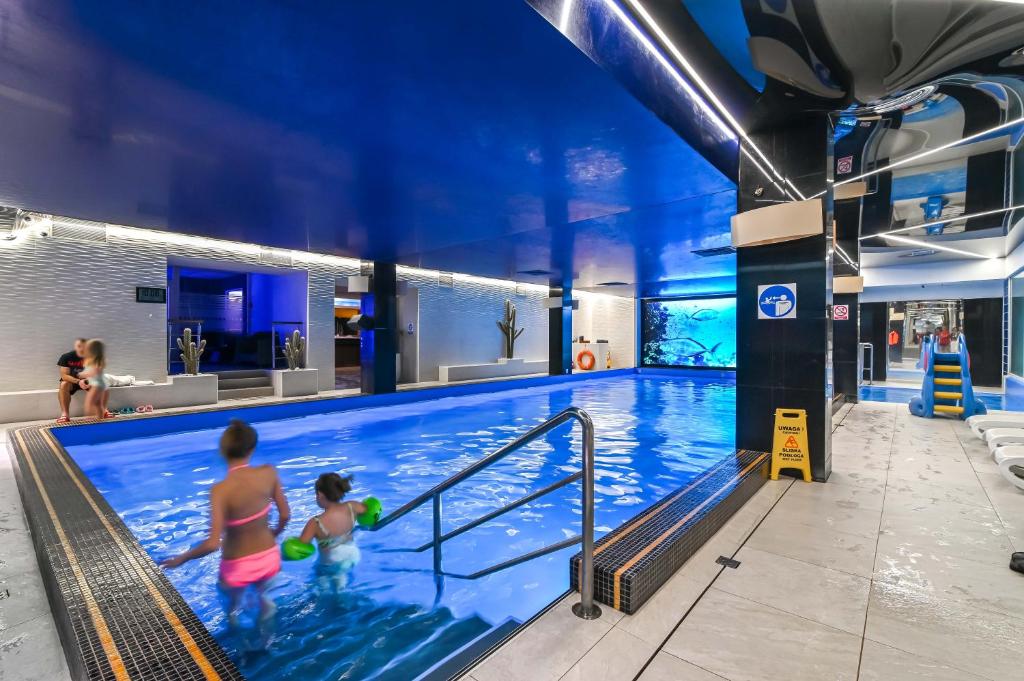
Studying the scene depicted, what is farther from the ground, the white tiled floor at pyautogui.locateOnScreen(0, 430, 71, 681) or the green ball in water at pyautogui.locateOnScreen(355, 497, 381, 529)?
the green ball in water at pyautogui.locateOnScreen(355, 497, 381, 529)

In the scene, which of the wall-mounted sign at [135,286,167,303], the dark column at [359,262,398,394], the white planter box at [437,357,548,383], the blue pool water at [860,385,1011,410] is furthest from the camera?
the white planter box at [437,357,548,383]

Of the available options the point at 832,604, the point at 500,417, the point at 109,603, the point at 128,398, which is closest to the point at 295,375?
the point at 128,398

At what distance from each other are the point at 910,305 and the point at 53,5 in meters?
18.6

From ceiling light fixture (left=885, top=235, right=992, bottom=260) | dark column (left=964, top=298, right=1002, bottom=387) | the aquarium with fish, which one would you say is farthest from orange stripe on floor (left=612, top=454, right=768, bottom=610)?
the aquarium with fish

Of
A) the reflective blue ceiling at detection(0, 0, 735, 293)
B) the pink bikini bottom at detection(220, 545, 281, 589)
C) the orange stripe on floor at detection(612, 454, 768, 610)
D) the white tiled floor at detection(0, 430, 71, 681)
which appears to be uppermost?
the reflective blue ceiling at detection(0, 0, 735, 293)

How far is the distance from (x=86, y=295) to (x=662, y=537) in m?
9.43

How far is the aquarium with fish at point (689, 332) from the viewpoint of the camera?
17.4 m

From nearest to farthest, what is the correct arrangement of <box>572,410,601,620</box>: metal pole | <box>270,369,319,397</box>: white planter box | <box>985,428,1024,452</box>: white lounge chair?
1. <box>572,410,601,620</box>: metal pole
2. <box>985,428,1024,452</box>: white lounge chair
3. <box>270,369,319,397</box>: white planter box

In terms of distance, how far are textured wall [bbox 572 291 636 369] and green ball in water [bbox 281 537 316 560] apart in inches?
661

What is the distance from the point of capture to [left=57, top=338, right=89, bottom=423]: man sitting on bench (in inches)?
267

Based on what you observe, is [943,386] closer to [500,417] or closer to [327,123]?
[500,417]

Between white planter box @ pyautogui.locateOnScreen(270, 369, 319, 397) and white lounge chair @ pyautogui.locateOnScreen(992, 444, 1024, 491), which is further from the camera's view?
white planter box @ pyautogui.locateOnScreen(270, 369, 319, 397)

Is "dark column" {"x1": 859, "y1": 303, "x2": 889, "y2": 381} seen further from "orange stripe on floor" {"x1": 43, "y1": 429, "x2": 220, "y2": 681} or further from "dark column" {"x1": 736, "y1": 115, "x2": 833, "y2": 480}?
"orange stripe on floor" {"x1": 43, "y1": 429, "x2": 220, "y2": 681}

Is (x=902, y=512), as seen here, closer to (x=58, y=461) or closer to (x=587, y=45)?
(x=587, y=45)
